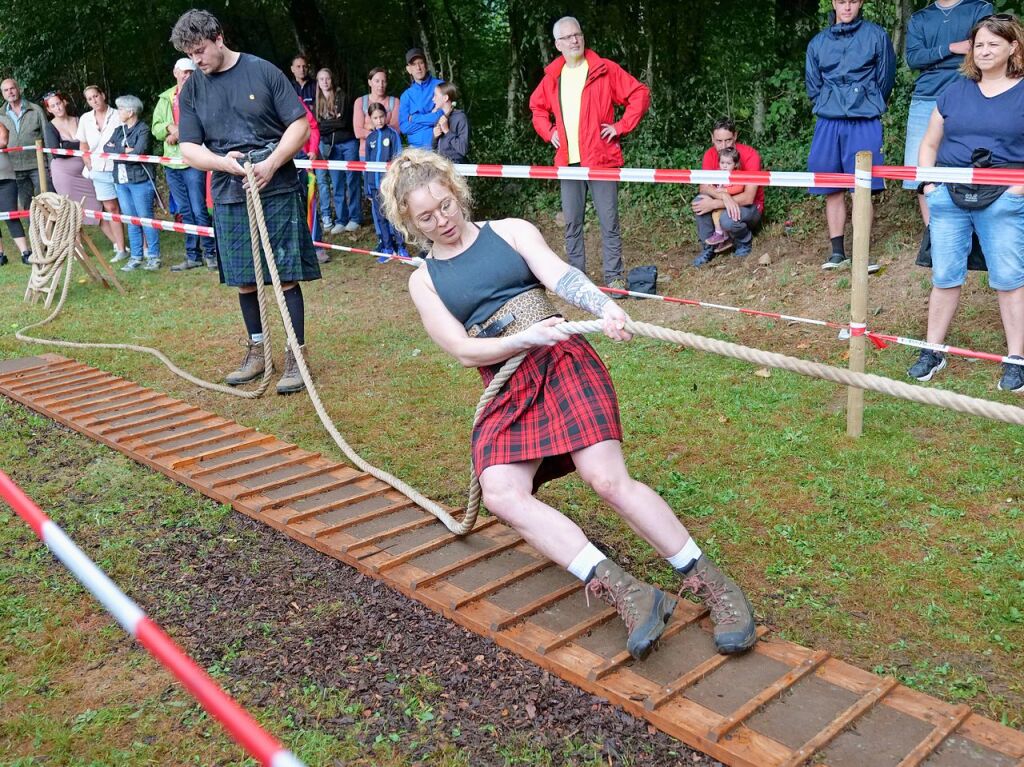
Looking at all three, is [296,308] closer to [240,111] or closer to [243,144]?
[243,144]

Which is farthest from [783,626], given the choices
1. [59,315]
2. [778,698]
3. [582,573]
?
[59,315]

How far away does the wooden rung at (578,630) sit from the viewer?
292 centimetres

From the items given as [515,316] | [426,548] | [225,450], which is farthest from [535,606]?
[225,450]

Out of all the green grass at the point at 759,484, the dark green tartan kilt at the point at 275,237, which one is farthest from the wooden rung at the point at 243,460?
the dark green tartan kilt at the point at 275,237

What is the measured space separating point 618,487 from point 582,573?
0.93 ft

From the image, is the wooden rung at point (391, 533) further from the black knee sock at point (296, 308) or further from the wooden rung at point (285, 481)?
the black knee sock at point (296, 308)

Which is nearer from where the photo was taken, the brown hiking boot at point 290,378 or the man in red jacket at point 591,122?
the brown hiking boot at point 290,378

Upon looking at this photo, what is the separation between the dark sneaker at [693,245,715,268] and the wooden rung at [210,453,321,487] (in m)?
4.49

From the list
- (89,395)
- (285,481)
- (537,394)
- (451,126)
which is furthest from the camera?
(451,126)

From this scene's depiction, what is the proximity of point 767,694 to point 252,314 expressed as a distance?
13.4ft

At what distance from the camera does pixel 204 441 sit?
481 cm

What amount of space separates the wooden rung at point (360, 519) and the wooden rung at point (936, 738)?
2.20m

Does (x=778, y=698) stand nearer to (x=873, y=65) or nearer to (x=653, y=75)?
(x=873, y=65)

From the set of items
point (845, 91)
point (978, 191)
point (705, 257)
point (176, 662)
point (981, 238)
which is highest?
point (845, 91)
